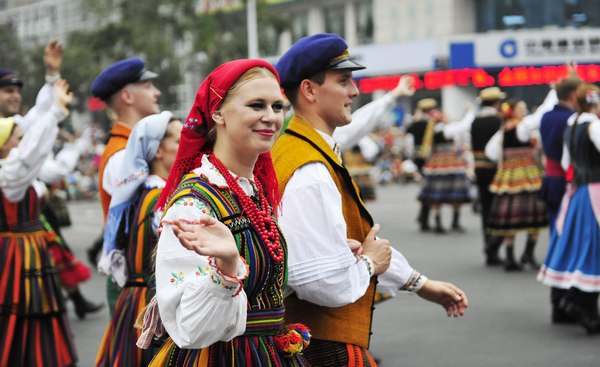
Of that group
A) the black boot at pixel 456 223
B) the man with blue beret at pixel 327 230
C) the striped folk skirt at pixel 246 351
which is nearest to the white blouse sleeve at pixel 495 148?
the black boot at pixel 456 223

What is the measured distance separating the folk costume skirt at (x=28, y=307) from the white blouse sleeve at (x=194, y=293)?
318 centimetres

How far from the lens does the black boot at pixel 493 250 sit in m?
10.2

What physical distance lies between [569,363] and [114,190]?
134 inches

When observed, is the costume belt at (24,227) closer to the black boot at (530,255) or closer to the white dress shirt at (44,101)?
the white dress shirt at (44,101)

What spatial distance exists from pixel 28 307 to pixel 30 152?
0.97 metres

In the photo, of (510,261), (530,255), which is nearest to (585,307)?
(510,261)

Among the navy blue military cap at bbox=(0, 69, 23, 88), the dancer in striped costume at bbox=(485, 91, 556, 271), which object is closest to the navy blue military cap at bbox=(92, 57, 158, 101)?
the navy blue military cap at bbox=(0, 69, 23, 88)

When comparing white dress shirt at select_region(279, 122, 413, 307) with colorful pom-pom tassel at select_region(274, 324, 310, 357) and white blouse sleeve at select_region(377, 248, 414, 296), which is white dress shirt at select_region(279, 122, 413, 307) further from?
white blouse sleeve at select_region(377, 248, 414, 296)

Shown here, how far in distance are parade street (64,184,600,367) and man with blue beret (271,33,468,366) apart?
3.21 metres

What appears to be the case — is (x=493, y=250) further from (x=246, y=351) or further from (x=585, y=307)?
(x=246, y=351)

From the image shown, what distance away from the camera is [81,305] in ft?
27.6

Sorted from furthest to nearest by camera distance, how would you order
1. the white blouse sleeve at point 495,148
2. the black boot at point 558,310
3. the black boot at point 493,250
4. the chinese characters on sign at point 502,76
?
the chinese characters on sign at point 502,76, the white blouse sleeve at point 495,148, the black boot at point 493,250, the black boot at point 558,310

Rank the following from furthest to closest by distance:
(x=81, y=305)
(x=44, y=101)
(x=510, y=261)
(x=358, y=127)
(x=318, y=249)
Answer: (x=510, y=261)
(x=81, y=305)
(x=358, y=127)
(x=44, y=101)
(x=318, y=249)

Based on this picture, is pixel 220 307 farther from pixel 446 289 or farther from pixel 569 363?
pixel 569 363
